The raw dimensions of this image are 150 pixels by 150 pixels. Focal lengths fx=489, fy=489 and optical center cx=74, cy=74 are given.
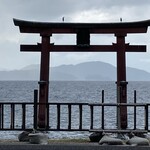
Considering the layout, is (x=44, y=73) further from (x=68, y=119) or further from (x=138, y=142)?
(x=138, y=142)

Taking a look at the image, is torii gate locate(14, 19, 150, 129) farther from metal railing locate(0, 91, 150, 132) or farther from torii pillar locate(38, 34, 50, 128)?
metal railing locate(0, 91, 150, 132)

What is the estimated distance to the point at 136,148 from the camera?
12328 mm

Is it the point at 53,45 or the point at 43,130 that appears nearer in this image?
the point at 43,130

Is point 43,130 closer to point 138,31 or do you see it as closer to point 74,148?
point 74,148

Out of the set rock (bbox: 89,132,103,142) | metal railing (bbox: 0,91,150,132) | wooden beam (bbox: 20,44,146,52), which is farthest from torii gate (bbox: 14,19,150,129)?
rock (bbox: 89,132,103,142)

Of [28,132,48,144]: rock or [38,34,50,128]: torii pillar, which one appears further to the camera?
[38,34,50,128]: torii pillar

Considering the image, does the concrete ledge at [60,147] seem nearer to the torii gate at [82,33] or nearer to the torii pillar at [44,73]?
the torii pillar at [44,73]

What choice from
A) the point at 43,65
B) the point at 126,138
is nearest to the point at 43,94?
the point at 43,65

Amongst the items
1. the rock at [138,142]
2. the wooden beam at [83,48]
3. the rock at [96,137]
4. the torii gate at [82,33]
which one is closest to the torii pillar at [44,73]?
the torii gate at [82,33]

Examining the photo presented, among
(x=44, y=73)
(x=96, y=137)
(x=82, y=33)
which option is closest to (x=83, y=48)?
(x=82, y=33)

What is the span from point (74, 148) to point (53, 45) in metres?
5.77

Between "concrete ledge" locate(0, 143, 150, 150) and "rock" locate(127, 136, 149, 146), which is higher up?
"rock" locate(127, 136, 149, 146)

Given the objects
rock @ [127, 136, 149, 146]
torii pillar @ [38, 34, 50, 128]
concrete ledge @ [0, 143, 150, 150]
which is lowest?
concrete ledge @ [0, 143, 150, 150]

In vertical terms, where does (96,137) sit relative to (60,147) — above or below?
above
